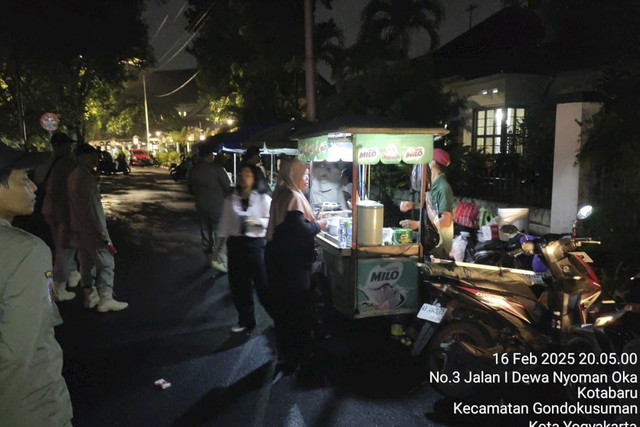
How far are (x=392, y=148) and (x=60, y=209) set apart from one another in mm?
4360

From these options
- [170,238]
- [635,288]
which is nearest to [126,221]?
[170,238]

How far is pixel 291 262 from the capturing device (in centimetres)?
444

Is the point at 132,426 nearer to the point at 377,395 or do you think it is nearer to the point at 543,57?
the point at 377,395

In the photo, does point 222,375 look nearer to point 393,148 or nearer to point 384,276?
point 384,276

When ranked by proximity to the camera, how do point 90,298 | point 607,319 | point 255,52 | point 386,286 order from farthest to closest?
point 255,52, point 90,298, point 386,286, point 607,319

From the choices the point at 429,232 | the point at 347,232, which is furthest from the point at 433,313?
the point at 429,232

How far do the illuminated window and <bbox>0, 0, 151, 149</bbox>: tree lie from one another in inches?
570

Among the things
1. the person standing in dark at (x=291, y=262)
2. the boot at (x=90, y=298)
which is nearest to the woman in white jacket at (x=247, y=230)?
the person standing in dark at (x=291, y=262)

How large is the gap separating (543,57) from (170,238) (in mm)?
13271

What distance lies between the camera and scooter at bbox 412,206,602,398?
160 inches

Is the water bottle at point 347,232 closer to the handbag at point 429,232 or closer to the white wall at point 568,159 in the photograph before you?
the handbag at point 429,232

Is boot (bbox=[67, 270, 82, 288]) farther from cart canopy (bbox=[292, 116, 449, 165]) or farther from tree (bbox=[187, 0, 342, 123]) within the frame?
tree (bbox=[187, 0, 342, 123])

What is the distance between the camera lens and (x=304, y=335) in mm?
4559

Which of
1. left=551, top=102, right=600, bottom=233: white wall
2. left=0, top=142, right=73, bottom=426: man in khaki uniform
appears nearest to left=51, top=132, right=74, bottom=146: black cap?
left=0, top=142, right=73, bottom=426: man in khaki uniform
